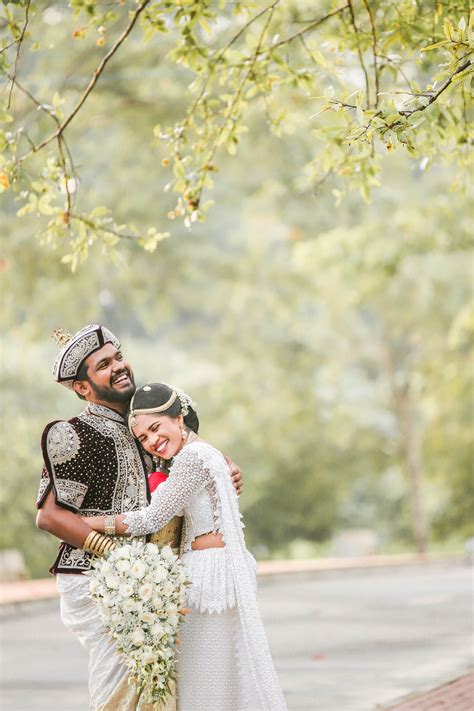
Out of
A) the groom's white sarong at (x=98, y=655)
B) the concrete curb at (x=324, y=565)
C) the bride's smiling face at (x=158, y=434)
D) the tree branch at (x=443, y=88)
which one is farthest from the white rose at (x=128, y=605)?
the concrete curb at (x=324, y=565)

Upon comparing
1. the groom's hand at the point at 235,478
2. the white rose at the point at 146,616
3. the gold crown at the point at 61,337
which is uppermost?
the gold crown at the point at 61,337

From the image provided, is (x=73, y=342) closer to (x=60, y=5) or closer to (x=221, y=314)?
(x=60, y=5)

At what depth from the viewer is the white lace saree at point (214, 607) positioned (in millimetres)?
5668

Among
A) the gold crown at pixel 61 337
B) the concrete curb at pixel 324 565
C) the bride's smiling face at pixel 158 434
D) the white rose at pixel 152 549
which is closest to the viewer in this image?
the white rose at pixel 152 549

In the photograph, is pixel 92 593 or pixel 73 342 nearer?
pixel 92 593

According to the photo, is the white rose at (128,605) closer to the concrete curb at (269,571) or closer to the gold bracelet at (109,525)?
the gold bracelet at (109,525)

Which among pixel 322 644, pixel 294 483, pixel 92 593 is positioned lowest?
pixel 92 593

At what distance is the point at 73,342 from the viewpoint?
600 cm

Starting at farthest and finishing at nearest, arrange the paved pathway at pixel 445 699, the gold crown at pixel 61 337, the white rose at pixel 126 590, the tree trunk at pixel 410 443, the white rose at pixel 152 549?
the tree trunk at pixel 410 443
the paved pathway at pixel 445 699
the gold crown at pixel 61 337
the white rose at pixel 152 549
the white rose at pixel 126 590

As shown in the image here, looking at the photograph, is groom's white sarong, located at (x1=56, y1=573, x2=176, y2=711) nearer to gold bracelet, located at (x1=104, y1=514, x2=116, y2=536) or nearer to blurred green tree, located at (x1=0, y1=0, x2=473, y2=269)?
gold bracelet, located at (x1=104, y1=514, x2=116, y2=536)

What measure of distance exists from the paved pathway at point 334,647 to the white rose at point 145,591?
3778 millimetres

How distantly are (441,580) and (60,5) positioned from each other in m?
11.4

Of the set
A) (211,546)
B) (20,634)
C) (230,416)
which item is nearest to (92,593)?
(211,546)

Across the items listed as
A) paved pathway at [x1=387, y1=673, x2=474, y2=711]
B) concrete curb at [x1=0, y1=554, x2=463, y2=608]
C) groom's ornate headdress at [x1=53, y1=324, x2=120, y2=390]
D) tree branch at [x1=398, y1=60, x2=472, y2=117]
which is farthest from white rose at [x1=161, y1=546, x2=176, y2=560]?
concrete curb at [x1=0, y1=554, x2=463, y2=608]
